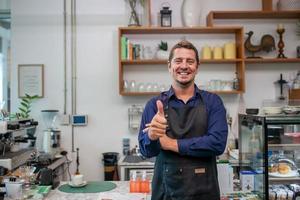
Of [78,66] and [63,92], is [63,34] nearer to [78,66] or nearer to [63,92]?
[78,66]

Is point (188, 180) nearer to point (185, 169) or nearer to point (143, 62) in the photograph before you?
point (185, 169)

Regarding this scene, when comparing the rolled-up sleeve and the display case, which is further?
the display case

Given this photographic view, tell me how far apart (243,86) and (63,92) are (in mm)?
2093

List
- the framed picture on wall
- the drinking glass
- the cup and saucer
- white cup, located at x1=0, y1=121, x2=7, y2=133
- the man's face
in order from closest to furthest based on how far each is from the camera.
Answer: the man's face → white cup, located at x1=0, y1=121, x2=7, y2=133 → the cup and saucer → the drinking glass → the framed picture on wall

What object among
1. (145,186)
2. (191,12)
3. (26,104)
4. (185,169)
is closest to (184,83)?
(185,169)

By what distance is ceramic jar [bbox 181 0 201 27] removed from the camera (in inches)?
151

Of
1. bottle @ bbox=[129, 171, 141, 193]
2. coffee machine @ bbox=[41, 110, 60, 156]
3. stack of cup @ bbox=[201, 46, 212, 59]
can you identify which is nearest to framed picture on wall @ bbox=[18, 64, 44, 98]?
coffee machine @ bbox=[41, 110, 60, 156]

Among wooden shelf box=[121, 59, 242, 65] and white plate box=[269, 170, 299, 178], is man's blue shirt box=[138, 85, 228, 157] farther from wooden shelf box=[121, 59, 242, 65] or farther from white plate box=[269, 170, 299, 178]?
wooden shelf box=[121, 59, 242, 65]

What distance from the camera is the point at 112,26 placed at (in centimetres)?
405

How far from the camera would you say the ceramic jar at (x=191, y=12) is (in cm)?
384

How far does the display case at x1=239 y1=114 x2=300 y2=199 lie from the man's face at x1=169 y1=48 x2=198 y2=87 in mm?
693

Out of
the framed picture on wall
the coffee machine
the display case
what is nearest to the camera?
the display case

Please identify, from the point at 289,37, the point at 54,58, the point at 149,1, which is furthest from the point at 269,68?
the point at 54,58

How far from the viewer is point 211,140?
1.59 meters
